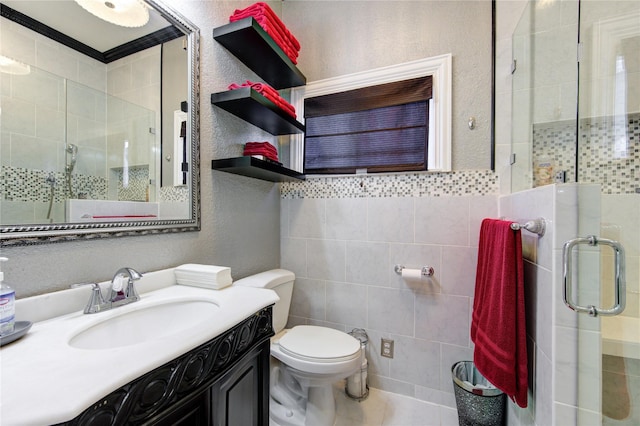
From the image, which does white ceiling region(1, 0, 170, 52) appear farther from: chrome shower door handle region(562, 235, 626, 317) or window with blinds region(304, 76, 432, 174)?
chrome shower door handle region(562, 235, 626, 317)

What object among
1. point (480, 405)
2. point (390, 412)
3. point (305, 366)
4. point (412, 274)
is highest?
point (412, 274)

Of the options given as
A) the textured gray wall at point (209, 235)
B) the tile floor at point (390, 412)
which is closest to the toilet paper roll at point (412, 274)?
the tile floor at point (390, 412)

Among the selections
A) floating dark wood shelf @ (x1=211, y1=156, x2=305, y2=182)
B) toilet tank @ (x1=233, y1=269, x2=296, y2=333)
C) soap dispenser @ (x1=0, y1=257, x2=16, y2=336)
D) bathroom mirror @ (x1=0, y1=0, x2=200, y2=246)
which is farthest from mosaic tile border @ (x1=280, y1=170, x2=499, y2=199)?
soap dispenser @ (x1=0, y1=257, x2=16, y2=336)

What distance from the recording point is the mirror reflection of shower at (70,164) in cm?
88

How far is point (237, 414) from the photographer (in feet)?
2.88

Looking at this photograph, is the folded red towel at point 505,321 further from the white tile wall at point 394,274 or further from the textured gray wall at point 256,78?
the textured gray wall at point 256,78

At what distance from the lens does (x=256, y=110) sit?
1.55 m

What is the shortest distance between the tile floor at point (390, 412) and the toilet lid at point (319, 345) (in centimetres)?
47

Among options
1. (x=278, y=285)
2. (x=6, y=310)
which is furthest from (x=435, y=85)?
(x=6, y=310)

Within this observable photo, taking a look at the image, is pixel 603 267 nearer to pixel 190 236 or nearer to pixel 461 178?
pixel 461 178

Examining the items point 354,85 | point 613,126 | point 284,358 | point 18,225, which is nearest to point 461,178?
point 613,126

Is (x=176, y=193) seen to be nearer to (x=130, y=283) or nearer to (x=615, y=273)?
(x=130, y=283)

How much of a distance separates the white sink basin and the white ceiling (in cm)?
94

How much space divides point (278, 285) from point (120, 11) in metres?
1.49
